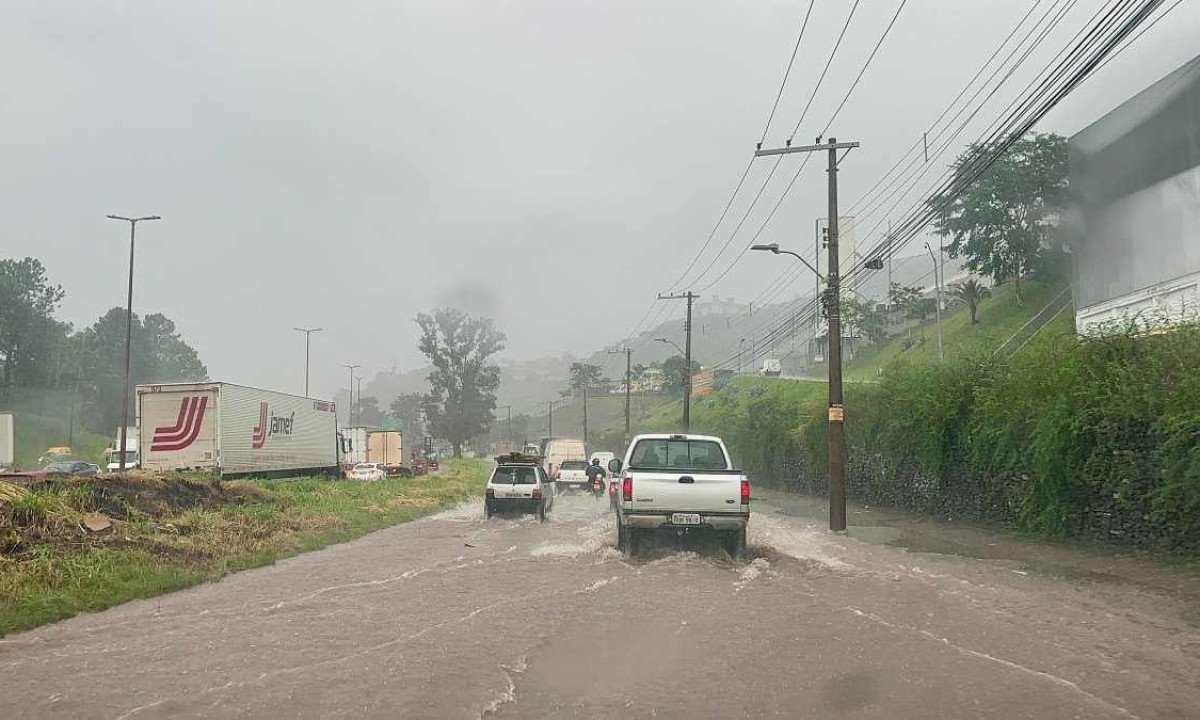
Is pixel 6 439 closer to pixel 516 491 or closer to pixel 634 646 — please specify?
pixel 516 491

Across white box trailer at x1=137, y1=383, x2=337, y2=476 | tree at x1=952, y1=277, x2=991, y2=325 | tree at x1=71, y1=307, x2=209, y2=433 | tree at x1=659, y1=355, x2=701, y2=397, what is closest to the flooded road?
white box trailer at x1=137, y1=383, x2=337, y2=476

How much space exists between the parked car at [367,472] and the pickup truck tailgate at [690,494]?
34.3m

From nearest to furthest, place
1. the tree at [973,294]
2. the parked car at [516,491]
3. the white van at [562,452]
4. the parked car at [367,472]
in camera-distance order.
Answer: the parked car at [516,491] → the parked car at [367,472] → the white van at [562,452] → the tree at [973,294]

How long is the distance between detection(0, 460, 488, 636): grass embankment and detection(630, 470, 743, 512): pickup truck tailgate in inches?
250

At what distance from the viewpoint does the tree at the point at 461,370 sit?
102 m

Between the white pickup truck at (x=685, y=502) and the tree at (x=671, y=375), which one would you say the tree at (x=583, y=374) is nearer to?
the tree at (x=671, y=375)

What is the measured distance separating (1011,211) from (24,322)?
242ft

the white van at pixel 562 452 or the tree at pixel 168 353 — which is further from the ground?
the tree at pixel 168 353

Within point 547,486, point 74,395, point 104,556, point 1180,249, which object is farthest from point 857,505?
point 74,395

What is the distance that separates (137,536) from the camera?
565 inches

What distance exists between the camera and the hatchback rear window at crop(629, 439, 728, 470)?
1480 centimetres

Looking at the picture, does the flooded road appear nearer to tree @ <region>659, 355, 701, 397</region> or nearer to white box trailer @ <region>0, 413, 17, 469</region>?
white box trailer @ <region>0, 413, 17, 469</region>

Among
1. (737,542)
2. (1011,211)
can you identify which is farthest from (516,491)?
(1011,211)

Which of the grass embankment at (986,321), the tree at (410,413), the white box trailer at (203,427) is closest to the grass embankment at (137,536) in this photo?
the white box trailer at (203,427)
